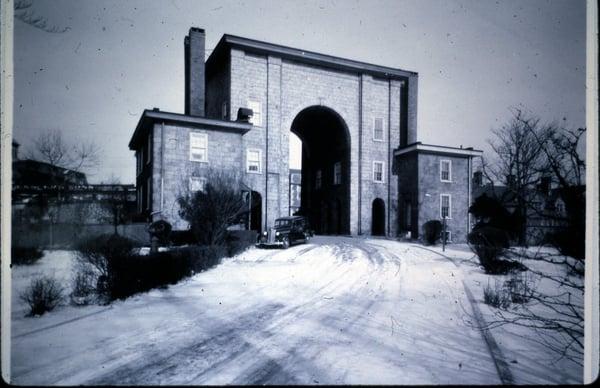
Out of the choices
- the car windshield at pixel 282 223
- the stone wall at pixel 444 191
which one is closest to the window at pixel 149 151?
the car windshield at pixel 282 223

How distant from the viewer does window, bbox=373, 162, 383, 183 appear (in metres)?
28.5

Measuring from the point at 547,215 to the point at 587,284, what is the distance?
40.5 inches

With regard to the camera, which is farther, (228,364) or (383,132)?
(383,132)

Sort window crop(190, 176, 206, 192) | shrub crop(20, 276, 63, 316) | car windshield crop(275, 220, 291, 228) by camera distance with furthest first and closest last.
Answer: window crop(190, 176, 206, 192) < car windshield crop(275, 220, 291, 228) < shrub crop(20, 276, 63, 316)

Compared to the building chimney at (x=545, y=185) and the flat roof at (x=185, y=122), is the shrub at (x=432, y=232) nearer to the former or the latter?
the flat roof at (x=185, y=122)

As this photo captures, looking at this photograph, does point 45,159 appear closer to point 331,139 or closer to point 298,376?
point 298,376

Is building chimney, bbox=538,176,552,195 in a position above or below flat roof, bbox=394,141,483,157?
below

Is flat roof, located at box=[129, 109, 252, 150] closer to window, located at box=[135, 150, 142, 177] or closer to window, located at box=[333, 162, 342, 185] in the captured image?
window, located at box=[135, 150, 142, 177]

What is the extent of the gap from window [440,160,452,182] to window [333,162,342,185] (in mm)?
8591

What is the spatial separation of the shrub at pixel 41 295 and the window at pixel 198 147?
46.9 feet

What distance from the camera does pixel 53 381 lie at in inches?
143

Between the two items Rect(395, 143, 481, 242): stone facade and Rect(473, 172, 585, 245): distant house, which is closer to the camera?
Rect(473, 172, 585, 245): distant house

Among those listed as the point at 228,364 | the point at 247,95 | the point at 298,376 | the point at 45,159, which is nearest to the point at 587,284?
the point at 298,376

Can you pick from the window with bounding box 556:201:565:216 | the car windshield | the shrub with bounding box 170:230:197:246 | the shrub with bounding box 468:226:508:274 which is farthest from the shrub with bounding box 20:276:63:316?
the car windshield
